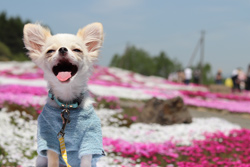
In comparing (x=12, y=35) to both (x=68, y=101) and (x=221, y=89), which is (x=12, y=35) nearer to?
(x=221, y=89)

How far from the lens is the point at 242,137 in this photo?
24.6 feet

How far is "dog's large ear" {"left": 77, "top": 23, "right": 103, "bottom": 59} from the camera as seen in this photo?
3.11 meters

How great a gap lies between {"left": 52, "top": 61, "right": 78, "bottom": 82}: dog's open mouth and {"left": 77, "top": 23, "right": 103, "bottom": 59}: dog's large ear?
33cm

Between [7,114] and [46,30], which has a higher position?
[46,30]

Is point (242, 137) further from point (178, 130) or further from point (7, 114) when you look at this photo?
point (7, 114)

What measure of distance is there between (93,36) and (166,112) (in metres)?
6.42

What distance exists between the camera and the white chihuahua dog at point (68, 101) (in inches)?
113

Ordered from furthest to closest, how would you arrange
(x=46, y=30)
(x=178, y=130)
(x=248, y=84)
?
(x=248, y=84)
(x=178, y=130)
(x=46, y=30)

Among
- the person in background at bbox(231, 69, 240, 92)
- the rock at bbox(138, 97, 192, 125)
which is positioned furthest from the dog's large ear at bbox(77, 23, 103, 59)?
the person in background at bbox(231, 69, 240, 92)

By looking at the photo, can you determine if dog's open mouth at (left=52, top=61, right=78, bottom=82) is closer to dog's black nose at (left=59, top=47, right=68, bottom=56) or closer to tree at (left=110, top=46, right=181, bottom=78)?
dog's black nose at (left=59, top=47, right=68, bottom=56)

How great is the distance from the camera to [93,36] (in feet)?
10.3

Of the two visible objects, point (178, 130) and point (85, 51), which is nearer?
point (85, 51)

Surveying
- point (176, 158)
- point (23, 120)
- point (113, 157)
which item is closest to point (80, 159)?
point (113, 157)

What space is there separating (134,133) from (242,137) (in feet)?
9.43
